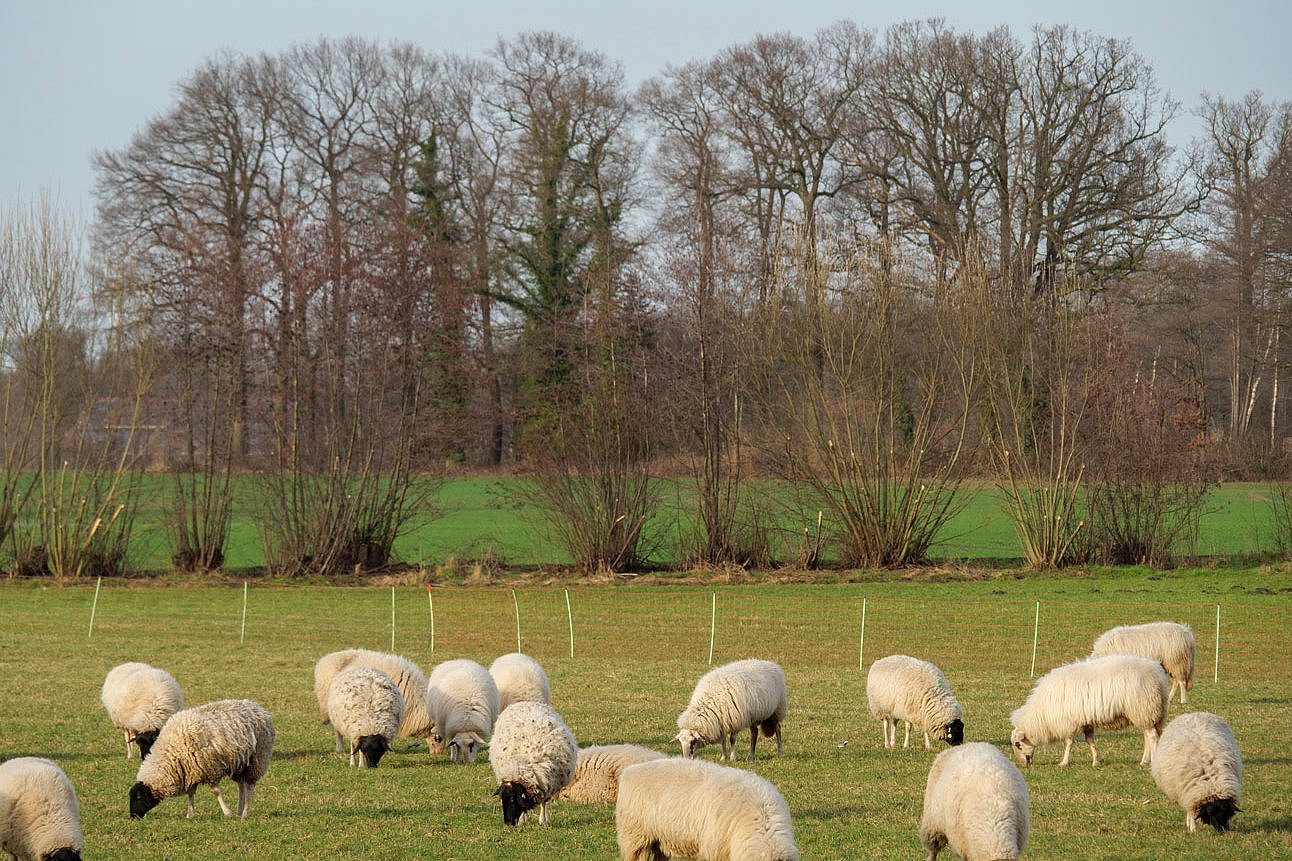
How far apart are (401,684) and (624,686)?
Answer: 4.61 meters

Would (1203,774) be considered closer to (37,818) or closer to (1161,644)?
(1161,644)

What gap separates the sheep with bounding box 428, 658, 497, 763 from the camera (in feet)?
39.9

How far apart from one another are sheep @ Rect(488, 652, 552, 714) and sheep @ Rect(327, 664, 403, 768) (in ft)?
5.19

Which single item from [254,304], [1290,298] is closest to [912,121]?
[1290,298]

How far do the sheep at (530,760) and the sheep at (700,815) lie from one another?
4.92 ft

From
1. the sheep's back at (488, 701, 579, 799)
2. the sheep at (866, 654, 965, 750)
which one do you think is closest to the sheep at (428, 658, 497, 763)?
the sheep's back at (488, 701, 579, 799)

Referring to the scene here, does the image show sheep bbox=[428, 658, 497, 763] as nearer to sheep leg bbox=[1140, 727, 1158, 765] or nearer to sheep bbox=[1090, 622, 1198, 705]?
sheep leg bbox=[1140, 727, 1158, 765]

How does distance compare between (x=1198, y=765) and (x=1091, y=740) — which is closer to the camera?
(x=1198, y=765)

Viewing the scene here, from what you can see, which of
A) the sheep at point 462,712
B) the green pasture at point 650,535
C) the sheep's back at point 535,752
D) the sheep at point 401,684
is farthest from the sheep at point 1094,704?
the green pasture at point 650,535

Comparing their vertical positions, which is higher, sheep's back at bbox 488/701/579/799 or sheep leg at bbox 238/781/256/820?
sheep's back at bbox 488/701/579/799

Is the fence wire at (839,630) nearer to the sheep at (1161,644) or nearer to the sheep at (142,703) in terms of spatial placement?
the sheep at (1161,644)

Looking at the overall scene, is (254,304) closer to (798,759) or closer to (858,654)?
(858,654)

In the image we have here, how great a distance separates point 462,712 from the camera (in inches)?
481

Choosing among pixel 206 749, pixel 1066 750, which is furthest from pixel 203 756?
pixel 1066 750
